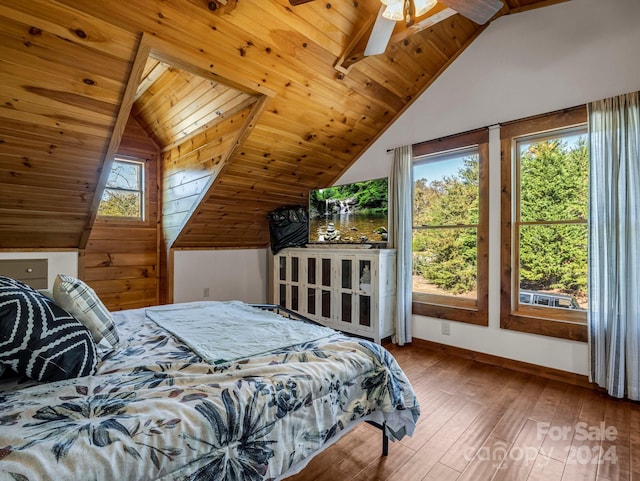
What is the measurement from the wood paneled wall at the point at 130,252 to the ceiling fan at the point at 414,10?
333 centimetres

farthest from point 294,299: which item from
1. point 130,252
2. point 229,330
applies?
point 229,330

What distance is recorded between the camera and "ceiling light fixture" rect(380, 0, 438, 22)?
1.70m

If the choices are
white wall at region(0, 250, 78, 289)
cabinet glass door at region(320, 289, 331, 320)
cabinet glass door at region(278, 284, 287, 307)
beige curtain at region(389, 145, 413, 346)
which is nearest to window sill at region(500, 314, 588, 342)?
beige curtain at region(389, 145, 413, 346)

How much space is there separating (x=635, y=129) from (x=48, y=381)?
3590mm

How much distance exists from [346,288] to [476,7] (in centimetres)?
263

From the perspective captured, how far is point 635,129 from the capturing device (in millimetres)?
2225

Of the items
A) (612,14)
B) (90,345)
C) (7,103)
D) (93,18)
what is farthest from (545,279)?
(7,103)

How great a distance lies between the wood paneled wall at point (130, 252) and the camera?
392cm

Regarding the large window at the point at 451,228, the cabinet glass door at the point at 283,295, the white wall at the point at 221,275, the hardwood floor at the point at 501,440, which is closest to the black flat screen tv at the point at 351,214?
the large window at the point at 451,228

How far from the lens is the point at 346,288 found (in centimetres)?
354

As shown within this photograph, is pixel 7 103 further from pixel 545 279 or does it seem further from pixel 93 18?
pixel 545 279

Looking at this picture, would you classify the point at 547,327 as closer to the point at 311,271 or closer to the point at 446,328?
the point at 446,328

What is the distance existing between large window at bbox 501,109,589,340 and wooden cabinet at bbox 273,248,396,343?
1099 millimetres

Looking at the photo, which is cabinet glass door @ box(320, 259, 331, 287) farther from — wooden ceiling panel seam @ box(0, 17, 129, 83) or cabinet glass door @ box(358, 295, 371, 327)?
wooden ceiling panel seam @ box(0, 17, 129, 83)
